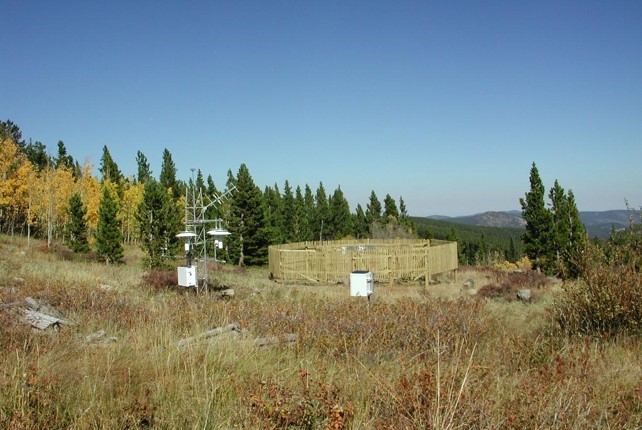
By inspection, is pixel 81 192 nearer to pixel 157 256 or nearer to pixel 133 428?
pixel 157 256

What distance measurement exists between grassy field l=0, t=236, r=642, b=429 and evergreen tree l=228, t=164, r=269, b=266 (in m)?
31.9

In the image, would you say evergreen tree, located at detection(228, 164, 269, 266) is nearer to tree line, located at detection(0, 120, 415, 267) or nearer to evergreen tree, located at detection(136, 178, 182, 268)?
tree line, located at detection(0, 120, 415, 267)

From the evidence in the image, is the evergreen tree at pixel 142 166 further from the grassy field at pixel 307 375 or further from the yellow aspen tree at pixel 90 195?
the grassy field at pixel 307 375

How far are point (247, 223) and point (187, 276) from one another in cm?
2761

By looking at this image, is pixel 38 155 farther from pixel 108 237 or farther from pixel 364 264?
pixel 364 264

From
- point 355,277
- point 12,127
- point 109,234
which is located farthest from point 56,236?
point 355,277

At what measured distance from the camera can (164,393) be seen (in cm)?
318

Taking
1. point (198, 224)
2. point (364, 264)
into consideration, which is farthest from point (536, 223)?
point (198, 224)

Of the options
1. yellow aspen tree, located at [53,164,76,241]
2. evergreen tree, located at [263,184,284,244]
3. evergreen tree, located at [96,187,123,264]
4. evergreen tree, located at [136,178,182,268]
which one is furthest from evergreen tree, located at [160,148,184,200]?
evergreen tree, located at [136,178,182,268]

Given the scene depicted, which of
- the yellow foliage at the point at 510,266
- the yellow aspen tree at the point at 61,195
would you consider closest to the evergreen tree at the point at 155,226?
the yellow aspen tree at the point at 61,195

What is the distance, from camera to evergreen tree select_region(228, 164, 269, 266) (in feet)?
127

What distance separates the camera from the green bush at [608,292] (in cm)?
633

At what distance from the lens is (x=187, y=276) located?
11211 mm

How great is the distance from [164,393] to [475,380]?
2277 millimetres
